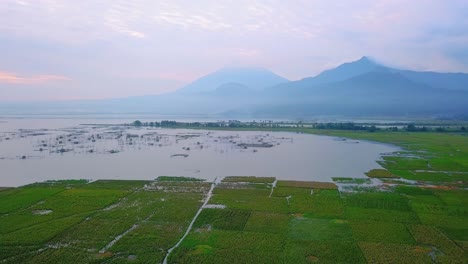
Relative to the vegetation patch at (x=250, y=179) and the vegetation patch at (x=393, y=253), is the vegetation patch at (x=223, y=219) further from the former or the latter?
the vegetation patch at (x=250, y=179)

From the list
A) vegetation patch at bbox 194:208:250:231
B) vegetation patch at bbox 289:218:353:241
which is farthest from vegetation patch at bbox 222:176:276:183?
vegetation patch at bbox 289:218:353:241

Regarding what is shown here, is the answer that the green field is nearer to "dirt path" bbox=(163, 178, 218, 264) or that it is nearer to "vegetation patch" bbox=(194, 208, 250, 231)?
"vegetation patch" bbox=(194, 208, 250, 231)

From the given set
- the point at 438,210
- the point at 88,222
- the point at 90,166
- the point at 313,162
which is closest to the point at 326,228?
the point at 438,210

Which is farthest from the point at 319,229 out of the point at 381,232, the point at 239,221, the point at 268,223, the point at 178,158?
the point at 178,158

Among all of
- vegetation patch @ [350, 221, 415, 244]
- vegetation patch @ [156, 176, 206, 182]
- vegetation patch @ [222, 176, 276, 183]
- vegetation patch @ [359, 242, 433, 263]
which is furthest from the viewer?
vegetation patch @ [156, 176, 206, 182]

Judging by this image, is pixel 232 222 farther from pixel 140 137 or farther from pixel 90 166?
→ pixel 140 137

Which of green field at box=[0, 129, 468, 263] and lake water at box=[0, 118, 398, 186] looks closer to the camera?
green field at box=[0, 129, 468, 263]

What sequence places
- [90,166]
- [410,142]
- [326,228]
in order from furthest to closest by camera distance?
[410,142]
[90,166]
[326,228]
